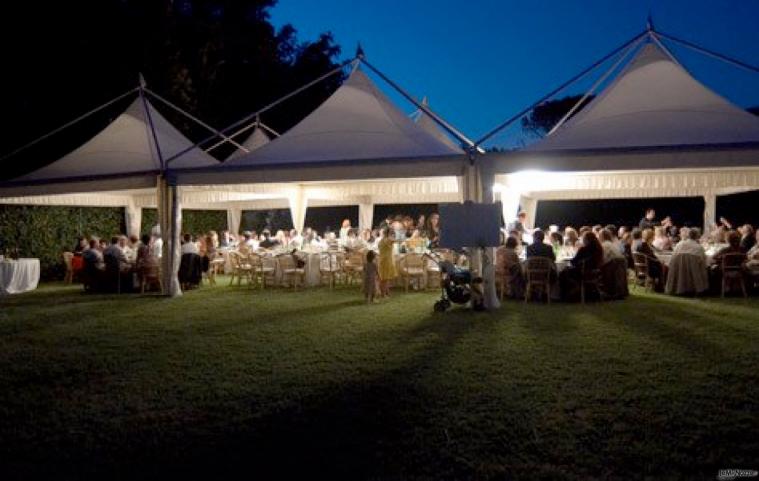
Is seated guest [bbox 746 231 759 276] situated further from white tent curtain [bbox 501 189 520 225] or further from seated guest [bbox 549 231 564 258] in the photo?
white tent curtain [bbox 501 189 520 225]

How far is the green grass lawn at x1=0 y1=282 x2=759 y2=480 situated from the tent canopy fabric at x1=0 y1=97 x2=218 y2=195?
390 centimetres

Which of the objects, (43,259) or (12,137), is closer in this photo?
(43,259)

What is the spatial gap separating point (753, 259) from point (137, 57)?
1753 centimetres

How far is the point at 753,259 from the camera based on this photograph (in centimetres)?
1077

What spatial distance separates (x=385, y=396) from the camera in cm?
489

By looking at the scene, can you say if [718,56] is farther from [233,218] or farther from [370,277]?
[233,218]

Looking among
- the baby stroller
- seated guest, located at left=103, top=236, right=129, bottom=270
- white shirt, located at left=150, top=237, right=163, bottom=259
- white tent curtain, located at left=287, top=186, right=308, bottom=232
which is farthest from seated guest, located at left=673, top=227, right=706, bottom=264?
seated guest, located at left=103, top=236, right=129, bottom=270

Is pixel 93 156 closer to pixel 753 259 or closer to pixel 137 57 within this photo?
pixel 137 57

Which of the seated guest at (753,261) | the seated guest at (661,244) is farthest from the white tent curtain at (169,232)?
the seated guest at (753,261)

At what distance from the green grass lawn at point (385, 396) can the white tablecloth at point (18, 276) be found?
460cm

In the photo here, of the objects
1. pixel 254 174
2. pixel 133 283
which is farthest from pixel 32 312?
pixel 254 174

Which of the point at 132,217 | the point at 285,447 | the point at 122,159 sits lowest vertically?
the point at 285,447

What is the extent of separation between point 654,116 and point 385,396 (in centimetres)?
718

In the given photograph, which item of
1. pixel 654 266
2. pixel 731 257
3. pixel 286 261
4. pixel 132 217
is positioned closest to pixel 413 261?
pixel 286 261
